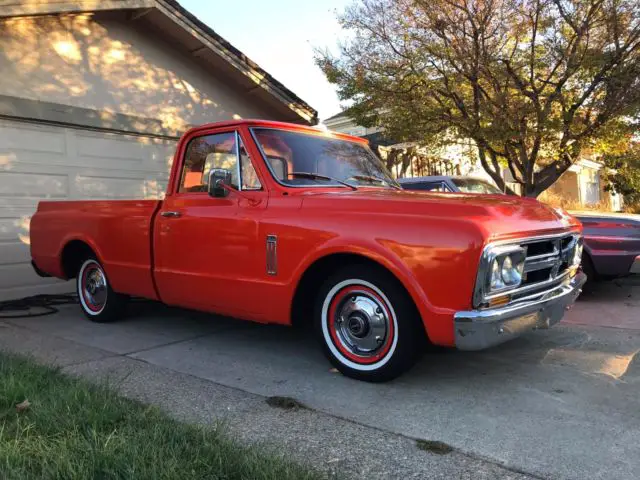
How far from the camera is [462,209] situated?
3564 mm

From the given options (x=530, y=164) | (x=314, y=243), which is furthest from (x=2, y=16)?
(x=530, y=164)

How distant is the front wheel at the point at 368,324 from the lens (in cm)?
372

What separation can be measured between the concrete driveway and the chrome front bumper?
1.42 ft

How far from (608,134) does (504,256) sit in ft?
24.8

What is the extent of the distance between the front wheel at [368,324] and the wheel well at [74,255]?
346 cm

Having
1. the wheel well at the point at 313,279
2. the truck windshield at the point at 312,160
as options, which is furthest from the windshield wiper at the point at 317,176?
the wheel well at the point at 313,279

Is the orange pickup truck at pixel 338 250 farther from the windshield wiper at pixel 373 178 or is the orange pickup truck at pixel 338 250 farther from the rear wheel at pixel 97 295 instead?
the rear wheel at pixel 97 295

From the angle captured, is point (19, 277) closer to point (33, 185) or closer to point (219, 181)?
point (33, 185)

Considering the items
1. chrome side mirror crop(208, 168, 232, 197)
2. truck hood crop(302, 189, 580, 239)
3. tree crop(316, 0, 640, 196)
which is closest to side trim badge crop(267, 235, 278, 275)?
truck hood crop(302, 189, 580, 239)

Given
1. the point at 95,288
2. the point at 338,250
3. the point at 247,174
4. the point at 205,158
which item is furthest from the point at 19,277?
the point at 338,250

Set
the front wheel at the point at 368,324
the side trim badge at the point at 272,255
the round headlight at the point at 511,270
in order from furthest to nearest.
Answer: the side trim badge at the point at 272,255 < the front wheel at the point at 368,324 < the round headlight at the point at 511,270

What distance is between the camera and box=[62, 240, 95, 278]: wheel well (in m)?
6.33

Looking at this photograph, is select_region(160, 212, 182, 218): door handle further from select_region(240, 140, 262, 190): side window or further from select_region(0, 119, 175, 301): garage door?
select_region(0, 119, 175, 301): garage door

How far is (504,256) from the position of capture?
3.50m
